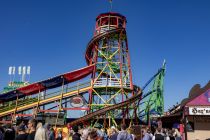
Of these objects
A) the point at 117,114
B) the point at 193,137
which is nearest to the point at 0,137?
the point at 193,137

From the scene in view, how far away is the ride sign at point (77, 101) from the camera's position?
41.7 meters

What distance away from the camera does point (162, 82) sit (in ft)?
166

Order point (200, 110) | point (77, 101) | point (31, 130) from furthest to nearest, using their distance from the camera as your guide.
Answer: point (77, 101) < point (200, 110) < point (31, 130)

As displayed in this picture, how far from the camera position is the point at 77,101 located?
41.8 m

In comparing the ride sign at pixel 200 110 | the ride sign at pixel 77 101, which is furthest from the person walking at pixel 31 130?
the ride sign at pixel 77 101

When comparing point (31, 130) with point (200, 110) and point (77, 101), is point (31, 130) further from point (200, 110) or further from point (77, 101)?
point (77, 101)

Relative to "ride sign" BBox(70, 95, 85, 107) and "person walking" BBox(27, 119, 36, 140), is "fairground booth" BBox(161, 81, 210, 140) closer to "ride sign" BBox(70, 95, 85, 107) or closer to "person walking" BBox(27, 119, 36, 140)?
"person walking" BBox(27, 119, 36, 140)

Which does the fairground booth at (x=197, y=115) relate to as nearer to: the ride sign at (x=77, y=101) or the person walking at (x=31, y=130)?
the person walking at (x=31, y=130)

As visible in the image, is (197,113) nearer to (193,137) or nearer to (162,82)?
(193,137)

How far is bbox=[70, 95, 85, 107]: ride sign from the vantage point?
137ft

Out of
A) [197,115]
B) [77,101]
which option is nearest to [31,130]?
[197,115]

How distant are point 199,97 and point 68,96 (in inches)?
1057

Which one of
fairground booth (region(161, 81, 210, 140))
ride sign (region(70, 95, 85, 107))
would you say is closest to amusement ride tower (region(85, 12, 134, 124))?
ride sign (region(70, 95, 85, 107))

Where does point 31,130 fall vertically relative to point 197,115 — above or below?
below
